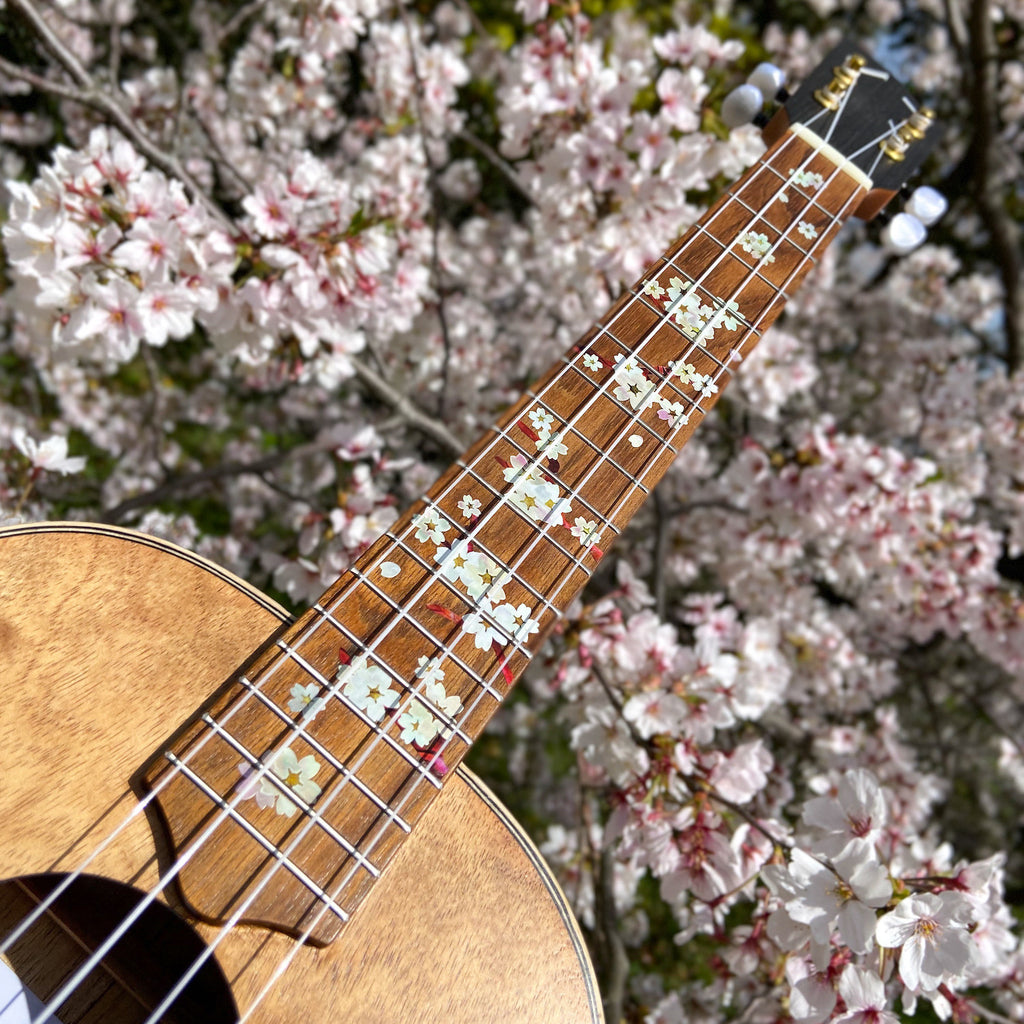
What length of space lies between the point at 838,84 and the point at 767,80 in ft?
0.47

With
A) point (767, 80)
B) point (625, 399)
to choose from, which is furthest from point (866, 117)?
point (625, 399)

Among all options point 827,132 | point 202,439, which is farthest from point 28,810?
point 202,439

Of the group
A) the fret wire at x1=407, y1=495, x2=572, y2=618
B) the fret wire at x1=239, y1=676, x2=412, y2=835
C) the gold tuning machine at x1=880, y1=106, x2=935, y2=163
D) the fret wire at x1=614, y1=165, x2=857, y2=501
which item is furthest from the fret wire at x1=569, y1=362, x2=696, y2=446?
the gold tuning machine at x1=880, y1=106, x2=935, y2=163

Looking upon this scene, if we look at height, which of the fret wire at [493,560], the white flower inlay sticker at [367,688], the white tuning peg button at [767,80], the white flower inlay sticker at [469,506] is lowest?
the white flower inlay sticker at [367,688]

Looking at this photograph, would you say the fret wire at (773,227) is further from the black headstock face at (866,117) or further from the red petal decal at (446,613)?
the red petal decal at (446,613)

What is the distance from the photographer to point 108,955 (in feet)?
2.64

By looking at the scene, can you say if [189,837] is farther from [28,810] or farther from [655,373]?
[655,373]

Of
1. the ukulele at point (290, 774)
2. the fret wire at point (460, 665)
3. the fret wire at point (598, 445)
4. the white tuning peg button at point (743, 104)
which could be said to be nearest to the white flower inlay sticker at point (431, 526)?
the ukulele at point (290, 774)

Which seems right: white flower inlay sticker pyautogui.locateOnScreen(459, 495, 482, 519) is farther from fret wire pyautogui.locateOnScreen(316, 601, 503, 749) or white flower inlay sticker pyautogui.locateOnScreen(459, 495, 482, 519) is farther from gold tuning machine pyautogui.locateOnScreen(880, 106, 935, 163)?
gold tuning machine pyautogui.locateOnScreen(880, 106, 935, 163)

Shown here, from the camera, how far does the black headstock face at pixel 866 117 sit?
1.53 m

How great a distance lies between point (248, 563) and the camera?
3.14m

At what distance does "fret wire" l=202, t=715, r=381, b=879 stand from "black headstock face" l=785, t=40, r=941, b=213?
156 cm

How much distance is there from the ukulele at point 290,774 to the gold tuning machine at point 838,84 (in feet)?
3.34

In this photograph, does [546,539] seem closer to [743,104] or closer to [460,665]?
[460,665]
